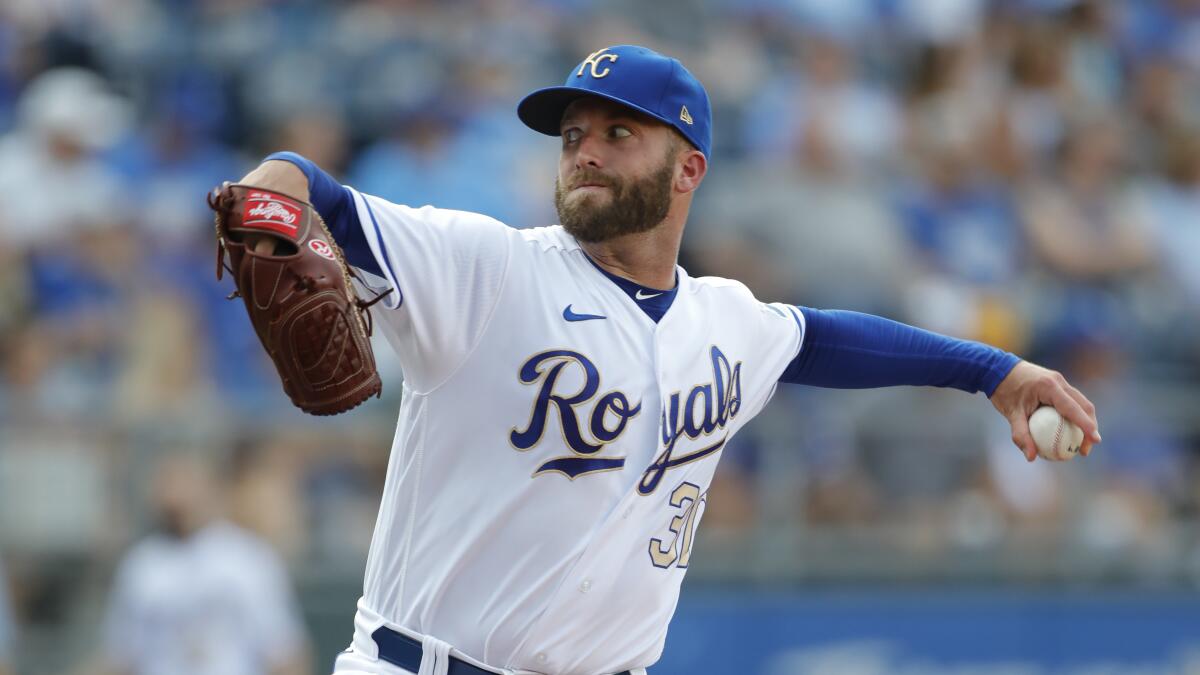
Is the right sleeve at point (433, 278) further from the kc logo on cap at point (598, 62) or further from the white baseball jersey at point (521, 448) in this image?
the kc logo on cap at point (598, 62)

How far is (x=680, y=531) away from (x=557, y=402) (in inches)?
20.8

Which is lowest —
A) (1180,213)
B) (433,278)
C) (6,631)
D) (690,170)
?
(6,631)

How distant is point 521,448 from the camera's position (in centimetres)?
367

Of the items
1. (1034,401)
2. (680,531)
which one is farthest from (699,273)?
(680,531)

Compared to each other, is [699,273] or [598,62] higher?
[699,273]

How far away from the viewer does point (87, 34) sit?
9594mm

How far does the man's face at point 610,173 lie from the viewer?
152 inches

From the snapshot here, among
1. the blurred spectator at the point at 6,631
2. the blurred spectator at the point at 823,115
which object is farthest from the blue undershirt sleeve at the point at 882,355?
the blurred spectator at the point at 823,115

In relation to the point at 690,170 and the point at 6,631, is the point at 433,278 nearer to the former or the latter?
the point at 690,170

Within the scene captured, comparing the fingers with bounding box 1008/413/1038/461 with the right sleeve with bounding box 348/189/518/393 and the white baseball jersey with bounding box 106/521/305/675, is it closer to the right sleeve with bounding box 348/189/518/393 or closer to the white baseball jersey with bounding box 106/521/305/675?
the right sleeve with bounding box 348/189/518/393

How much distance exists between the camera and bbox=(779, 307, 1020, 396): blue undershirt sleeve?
4363 millimetres

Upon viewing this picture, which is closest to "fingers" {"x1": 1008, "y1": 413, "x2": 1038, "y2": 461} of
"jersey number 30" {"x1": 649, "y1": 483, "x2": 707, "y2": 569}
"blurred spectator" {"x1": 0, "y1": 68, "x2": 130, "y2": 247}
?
"jersey number 30" {"x1": 649, "y1": 483, "x2": 707, "y2": 569}

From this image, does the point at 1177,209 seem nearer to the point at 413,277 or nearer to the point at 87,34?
the point at 87,34

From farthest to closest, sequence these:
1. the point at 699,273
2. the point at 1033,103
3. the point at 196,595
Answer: the point at 1033,103 < the point at 699,273 < the point at 196,595
